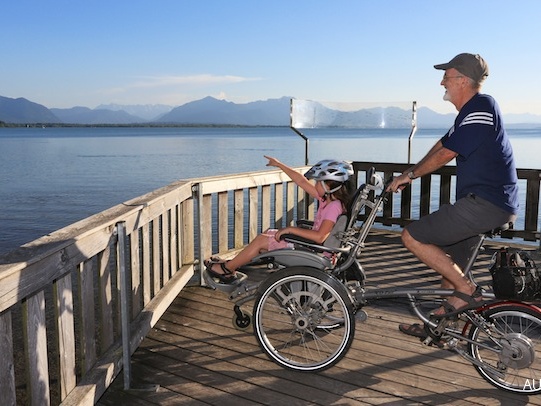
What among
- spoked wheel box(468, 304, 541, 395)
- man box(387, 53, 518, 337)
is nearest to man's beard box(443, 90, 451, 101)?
man box(387, 53, 518, 337)

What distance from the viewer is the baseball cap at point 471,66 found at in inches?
129

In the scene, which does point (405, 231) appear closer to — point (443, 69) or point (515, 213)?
point (515, 213)

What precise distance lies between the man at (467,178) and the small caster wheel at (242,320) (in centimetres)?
132

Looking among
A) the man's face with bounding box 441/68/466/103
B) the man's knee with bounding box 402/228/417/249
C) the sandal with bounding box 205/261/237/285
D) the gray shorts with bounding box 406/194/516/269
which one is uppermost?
the man's face with bounding box 441/68/466/103

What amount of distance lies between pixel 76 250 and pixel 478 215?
7.07ft

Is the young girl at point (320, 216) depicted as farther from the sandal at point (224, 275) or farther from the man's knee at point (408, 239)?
the man's knee at point (408, 239)

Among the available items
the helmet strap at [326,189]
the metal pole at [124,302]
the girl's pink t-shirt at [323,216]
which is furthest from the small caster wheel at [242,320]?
the helmet strap at [326,189]

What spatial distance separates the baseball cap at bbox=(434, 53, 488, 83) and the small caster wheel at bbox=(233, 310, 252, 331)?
214 centimetres

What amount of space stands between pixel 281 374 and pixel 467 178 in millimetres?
1610

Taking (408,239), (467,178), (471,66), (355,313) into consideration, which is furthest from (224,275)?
(471,66)

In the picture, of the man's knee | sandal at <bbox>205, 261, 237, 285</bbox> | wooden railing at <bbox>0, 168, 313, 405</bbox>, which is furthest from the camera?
sandal at <bbox>205, 261, 237, 285</bbox>

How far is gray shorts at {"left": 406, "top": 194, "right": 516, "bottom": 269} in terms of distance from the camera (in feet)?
10.5

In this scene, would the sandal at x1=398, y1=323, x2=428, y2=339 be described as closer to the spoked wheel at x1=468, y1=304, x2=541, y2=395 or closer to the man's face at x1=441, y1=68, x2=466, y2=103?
the spoked wheel at x1=468, y1=304, x2=541, y2=395

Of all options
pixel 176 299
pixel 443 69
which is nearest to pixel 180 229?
pixel 176 299
